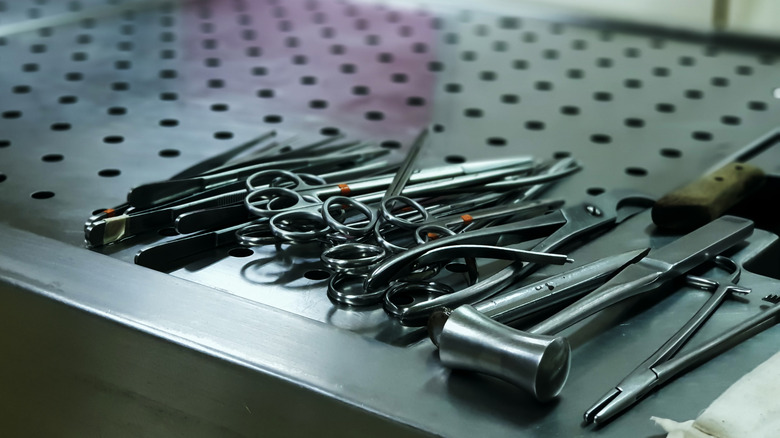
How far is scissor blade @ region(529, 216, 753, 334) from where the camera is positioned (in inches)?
22.5

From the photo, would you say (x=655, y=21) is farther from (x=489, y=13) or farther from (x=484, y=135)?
(x=484, y=135)

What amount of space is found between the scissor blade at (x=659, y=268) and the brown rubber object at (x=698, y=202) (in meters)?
0.03

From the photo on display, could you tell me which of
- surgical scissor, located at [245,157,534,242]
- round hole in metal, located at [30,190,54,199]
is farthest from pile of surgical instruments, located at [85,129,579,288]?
round hole in metal, located at [30,190,54,199]

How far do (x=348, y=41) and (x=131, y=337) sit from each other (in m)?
0.86

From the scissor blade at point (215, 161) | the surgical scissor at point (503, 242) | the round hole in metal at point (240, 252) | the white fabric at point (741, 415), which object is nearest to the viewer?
the white fabric at point (741, 415)

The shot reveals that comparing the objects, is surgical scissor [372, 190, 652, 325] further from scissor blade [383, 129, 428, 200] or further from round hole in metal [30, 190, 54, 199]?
round hole in metal [30, 190, 54, 199]

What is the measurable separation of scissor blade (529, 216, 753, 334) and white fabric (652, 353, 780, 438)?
96mm

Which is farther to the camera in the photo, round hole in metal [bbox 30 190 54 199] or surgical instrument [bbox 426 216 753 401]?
round hole in metal [bbox 30 190 54 199]

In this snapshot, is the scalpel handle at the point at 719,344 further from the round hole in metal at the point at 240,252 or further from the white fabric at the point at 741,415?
the round hole in metal at the point at 240,252

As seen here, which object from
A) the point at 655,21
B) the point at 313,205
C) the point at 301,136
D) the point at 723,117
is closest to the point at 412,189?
the point at 313,205

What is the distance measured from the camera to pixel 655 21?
1.43 metres

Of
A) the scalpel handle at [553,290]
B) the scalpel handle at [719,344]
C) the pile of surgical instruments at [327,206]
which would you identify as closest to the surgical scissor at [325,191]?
the pile of surgical instruments at [327,206]

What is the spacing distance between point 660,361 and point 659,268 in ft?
0.32

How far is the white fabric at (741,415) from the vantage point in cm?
48
